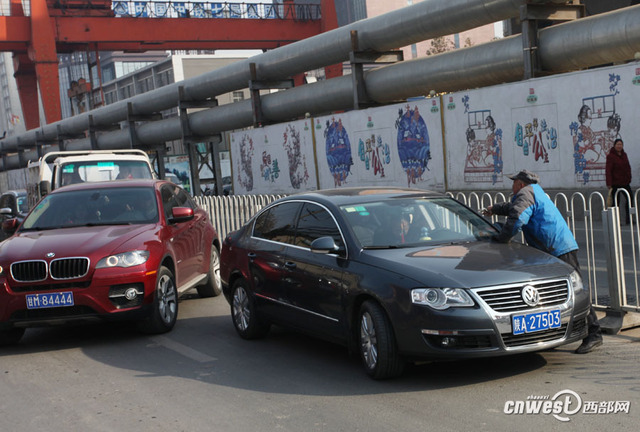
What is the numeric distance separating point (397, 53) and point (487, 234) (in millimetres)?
18349

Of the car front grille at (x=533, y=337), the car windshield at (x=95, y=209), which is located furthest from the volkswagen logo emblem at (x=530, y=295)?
the car windshield at (x=95, y=209)

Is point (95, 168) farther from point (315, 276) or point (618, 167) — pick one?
point (315, 276)

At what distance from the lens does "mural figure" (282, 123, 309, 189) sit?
2759cm

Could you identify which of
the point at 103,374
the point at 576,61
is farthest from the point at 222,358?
the point at 576,61

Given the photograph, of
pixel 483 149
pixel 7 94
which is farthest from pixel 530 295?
pixel 7 94

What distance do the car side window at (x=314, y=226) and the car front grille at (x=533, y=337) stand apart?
175 cm

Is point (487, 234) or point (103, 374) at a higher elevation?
point (487, 234)

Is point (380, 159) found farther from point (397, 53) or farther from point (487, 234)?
point (487, 234)

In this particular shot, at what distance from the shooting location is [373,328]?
6453mm

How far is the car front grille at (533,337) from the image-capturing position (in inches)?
239

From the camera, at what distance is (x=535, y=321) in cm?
614

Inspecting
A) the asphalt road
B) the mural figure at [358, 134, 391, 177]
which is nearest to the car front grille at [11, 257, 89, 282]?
the asphalt road

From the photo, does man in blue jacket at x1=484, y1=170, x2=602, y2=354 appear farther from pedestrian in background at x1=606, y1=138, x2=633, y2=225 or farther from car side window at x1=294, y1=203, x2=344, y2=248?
pedestrian in background at x1=606, y1=138, x2=633, y2=225

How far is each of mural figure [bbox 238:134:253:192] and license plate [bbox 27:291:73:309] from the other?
897 inches
